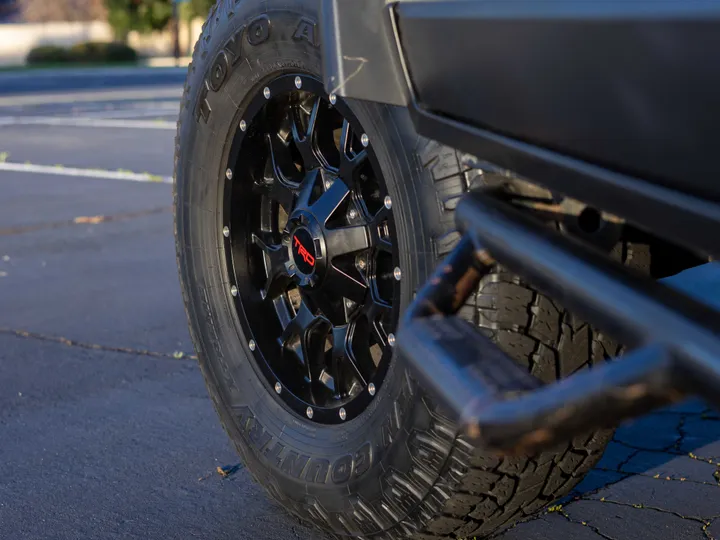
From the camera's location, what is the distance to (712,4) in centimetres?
106

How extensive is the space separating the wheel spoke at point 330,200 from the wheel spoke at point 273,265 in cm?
22

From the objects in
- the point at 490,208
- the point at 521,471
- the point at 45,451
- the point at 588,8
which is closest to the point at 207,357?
the point at 45,451

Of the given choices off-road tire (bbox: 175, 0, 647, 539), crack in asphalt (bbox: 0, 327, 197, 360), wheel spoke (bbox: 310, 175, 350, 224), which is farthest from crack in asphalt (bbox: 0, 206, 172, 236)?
wheel spoke (bbox: 310, 175, 350, 224)

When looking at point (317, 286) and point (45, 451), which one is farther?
point (45, 451)

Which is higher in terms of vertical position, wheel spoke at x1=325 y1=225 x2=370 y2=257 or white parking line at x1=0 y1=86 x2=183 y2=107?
wheel spoke at x1=325 y1=225 x2=370 y2=257

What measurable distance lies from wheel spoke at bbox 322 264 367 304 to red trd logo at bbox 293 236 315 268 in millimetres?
51

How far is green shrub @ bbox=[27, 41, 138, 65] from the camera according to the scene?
37531 millimetres

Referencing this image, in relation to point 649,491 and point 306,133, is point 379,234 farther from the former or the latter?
point 649,491

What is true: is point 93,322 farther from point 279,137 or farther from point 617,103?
point 617,103

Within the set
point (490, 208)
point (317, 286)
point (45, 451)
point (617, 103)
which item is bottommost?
point (45, 451)

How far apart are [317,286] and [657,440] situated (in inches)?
50.6

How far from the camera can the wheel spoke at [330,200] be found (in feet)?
6.84

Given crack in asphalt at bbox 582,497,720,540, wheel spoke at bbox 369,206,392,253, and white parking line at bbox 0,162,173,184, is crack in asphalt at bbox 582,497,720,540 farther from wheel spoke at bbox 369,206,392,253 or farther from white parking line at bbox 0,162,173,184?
white parking line at bbox 0,162,173,184

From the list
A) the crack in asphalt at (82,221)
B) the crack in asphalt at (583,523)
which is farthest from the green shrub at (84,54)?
the crack in asphalt at (583,523)
